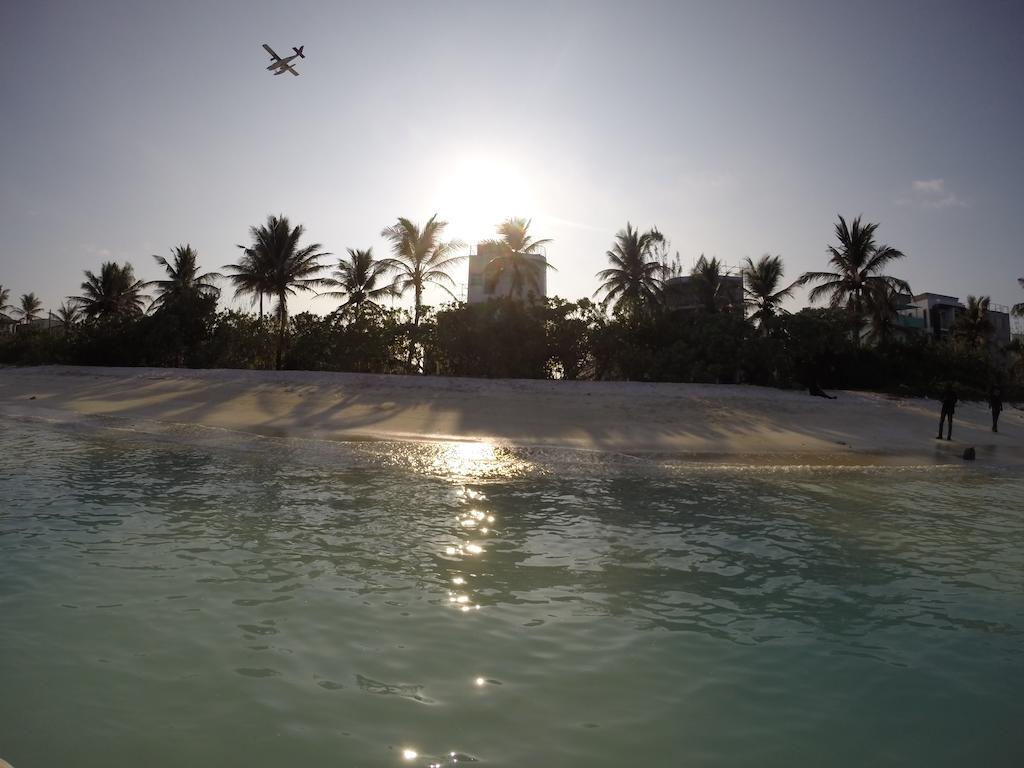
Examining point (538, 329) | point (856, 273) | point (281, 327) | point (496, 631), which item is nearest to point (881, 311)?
point (856, 273)

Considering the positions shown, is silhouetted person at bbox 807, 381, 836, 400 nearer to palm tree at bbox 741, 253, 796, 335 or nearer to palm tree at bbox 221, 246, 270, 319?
palm tree at bbox 741, 253, 796, 335

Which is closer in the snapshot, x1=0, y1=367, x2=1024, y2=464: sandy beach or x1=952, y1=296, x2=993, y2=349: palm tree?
x1=0, y1=367, x2=1024, y2=464: sandy beach

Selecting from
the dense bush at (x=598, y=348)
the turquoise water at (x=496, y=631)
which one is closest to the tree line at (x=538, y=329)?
the dense bush at (x=598, y=348)

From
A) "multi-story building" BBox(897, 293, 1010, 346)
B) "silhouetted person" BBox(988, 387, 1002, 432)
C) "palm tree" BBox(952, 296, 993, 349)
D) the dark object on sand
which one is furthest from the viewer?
"multi-story building" BBox(897, 293, 1010, 346)

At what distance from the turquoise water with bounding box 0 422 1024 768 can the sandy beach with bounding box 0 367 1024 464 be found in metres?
8.85

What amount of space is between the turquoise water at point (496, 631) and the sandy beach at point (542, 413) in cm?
885

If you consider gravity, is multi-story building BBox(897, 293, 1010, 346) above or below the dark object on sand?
above

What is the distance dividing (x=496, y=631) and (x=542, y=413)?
18.2 metres

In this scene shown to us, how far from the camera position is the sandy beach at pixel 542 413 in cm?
1933

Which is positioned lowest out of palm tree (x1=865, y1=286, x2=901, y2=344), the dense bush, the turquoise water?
the turquoise water

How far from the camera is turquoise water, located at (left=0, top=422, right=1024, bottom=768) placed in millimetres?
3762

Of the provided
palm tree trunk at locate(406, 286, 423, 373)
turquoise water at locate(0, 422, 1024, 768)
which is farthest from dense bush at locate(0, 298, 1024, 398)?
turquoise water at locate(0, 422, 1024, 768)

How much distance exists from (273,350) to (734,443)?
30.5m

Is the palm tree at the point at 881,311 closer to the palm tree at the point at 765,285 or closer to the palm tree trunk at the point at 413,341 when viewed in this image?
the palm tree at the point at 765,285
